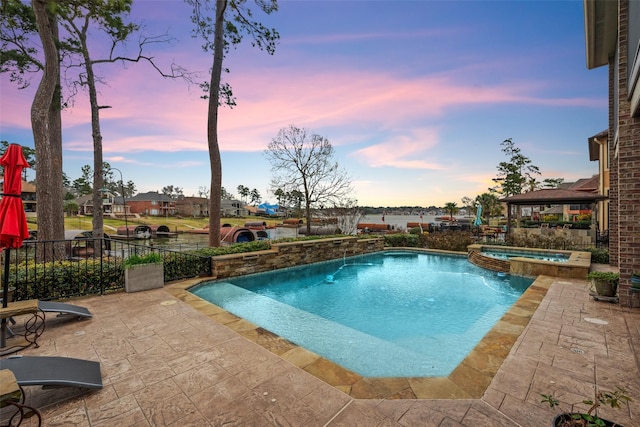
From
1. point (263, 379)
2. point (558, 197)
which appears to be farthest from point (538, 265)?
point (263, 379)

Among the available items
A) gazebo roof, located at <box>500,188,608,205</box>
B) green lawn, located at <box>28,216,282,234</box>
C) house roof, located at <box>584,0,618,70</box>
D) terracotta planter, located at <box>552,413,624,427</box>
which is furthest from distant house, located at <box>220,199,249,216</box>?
terracotta planter, located at <box>552,413,624,427</box>

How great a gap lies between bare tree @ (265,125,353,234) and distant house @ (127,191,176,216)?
5139cm

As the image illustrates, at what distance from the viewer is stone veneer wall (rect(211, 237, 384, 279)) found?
902cm

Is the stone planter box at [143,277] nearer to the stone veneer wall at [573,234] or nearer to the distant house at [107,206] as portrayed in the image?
the stone veneer wall at [573,234]

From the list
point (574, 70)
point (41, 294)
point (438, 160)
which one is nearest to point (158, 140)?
point (41, 294)

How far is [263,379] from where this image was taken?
121 inches

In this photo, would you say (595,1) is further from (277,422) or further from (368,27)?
(277,422)

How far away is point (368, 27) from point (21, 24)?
1268 cm

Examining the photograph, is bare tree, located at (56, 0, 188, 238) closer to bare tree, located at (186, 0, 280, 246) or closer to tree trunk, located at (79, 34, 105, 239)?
tree trunk, located at (79, 34, 105, 239)

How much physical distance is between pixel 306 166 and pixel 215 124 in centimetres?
786

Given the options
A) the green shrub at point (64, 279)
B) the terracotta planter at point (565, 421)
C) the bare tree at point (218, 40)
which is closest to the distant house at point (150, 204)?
the bare tree at point (218, 40)

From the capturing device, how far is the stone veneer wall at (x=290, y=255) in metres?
9.02

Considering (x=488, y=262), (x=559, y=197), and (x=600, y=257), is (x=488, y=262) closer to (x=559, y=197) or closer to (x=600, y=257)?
(x=600, y=257)

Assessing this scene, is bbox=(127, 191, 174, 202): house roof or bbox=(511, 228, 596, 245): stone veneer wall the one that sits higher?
bbox=(127, 191, 174, 202): house roof
